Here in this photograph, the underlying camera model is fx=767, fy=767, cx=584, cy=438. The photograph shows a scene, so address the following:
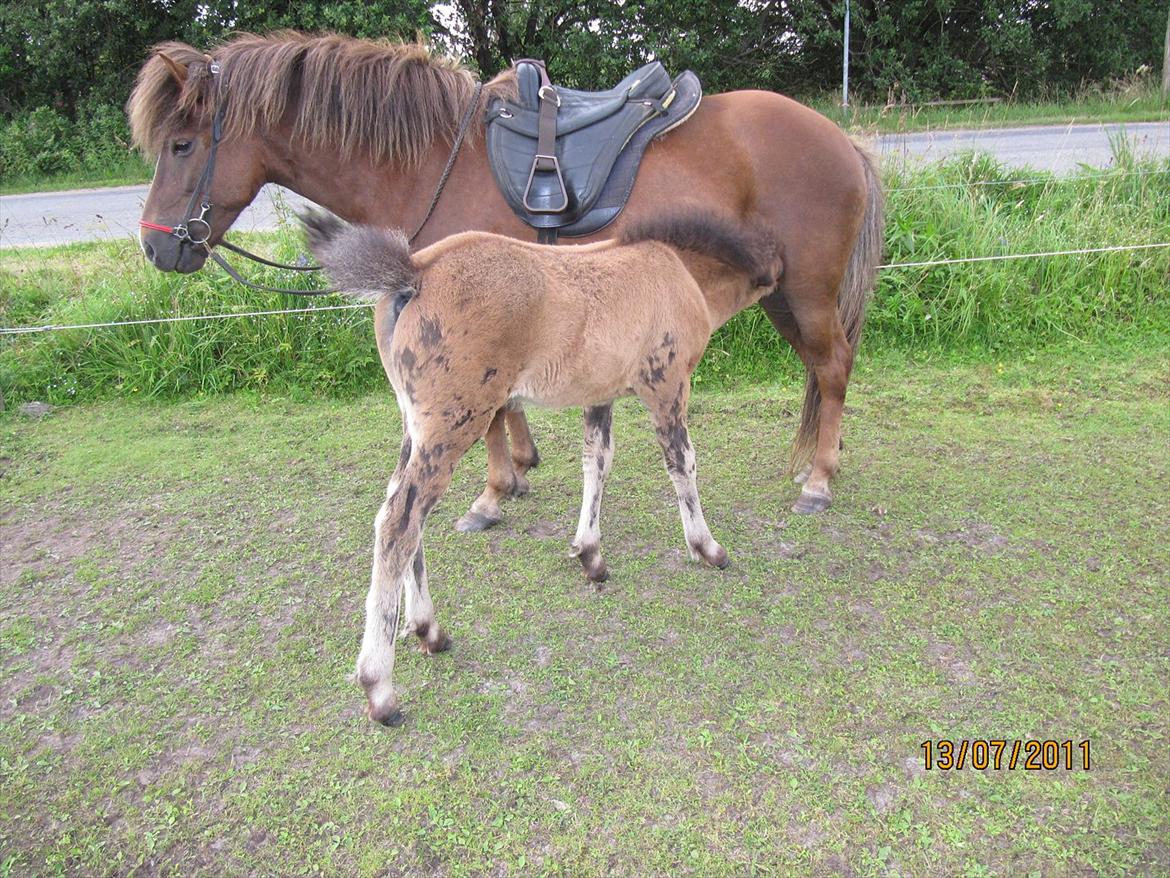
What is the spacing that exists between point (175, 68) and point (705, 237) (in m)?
2.37

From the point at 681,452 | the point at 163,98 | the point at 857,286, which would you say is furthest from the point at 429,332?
the point at 857,286

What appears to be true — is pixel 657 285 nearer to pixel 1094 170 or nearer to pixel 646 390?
pixel 646 390

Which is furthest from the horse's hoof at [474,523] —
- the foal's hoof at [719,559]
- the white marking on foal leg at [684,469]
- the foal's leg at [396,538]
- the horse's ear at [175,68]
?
the horse's ear at [175,68]

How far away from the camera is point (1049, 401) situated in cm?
507

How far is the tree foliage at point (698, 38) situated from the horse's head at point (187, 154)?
11.7m

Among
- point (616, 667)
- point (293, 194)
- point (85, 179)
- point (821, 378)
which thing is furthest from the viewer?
point (85, 179)

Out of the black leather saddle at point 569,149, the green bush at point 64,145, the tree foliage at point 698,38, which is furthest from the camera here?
the tree foliage at point 698,38

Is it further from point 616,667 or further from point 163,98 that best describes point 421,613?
point 163,98

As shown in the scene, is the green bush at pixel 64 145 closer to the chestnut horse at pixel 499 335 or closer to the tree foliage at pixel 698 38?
the tree foliage at pixel 698 38

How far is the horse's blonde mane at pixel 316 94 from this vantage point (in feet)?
11.1

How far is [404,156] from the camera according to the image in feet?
11.6

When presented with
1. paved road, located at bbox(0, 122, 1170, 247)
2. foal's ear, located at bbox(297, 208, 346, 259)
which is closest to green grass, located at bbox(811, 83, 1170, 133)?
paved road, located at bbox(0, 122, 1170, 247)

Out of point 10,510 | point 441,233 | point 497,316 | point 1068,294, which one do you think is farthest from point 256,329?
point 1068,294

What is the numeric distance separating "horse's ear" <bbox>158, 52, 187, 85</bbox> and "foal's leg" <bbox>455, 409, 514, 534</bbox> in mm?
2019
